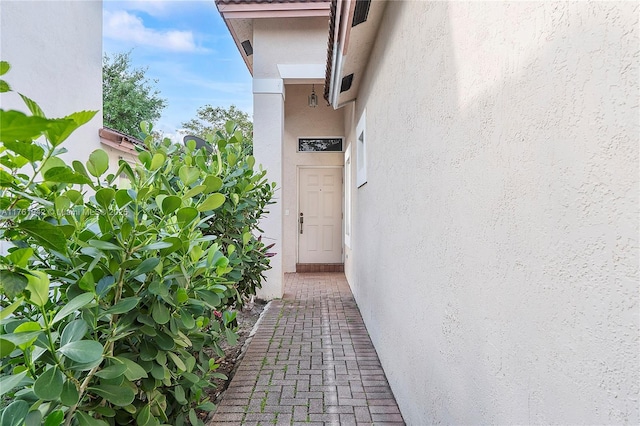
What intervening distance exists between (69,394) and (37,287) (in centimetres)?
35

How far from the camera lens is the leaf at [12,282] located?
0.92 meters

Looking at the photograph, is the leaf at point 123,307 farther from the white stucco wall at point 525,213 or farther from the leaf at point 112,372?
the white stucco wall at point 525,213

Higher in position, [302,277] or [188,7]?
[188,7]

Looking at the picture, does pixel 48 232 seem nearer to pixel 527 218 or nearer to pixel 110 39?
pixel 527 218

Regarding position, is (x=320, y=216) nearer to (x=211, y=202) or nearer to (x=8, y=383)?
(x=211, y=202)

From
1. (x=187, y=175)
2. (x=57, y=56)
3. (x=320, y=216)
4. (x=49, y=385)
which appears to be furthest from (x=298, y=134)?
(x=49, y=385)

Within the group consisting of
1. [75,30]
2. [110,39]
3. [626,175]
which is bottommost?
[626,175]

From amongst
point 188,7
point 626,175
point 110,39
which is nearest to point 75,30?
point 626,175

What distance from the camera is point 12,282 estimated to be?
3.09 ft

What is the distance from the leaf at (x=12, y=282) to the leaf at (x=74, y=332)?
0.25 meters

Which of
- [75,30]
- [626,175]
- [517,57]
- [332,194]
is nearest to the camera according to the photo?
[626,175]

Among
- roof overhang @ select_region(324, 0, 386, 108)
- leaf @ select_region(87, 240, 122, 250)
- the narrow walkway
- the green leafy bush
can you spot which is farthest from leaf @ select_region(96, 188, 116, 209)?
roof overhang @ select_region(324, 0, 386, 108)

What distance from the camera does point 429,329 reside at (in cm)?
205

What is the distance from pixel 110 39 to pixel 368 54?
19.4m
